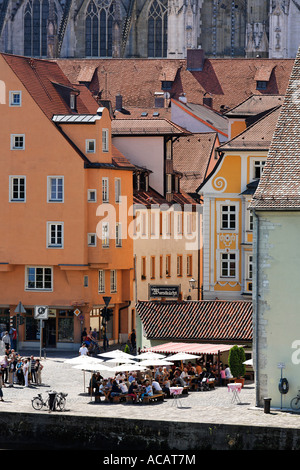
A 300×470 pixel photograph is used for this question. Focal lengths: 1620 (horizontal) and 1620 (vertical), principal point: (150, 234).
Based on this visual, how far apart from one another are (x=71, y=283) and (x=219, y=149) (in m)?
9.05

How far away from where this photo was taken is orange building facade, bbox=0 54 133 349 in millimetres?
73312

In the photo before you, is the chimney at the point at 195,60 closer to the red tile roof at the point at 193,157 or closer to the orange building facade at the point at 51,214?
the red tile roof at the point at 193,157

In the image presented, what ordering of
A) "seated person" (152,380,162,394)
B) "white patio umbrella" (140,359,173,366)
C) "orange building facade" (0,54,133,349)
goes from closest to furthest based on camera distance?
"seated person" (152,380,162,394)
"white patio umbrella" (140,359,173,366)
"orange building facade" (0,54,133,349)

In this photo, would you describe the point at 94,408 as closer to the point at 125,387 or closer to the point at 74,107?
the point at 125,387

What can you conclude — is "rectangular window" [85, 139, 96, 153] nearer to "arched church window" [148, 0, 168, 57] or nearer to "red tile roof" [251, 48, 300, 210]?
"red tile roof" [251, 48, 300, 210]

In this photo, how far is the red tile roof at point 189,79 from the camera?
4441 inches

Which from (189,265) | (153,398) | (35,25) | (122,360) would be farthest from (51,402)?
(35,25)

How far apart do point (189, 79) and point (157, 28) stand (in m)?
21.7

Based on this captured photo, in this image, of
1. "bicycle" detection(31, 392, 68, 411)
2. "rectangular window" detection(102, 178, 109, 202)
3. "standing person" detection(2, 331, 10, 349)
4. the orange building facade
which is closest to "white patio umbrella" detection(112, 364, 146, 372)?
"bicycle" detection(31, 392, 68, 411)

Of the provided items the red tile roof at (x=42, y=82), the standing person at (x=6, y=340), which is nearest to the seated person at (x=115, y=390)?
the standing person at (x=6, y=340)

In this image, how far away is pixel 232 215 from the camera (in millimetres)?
73938

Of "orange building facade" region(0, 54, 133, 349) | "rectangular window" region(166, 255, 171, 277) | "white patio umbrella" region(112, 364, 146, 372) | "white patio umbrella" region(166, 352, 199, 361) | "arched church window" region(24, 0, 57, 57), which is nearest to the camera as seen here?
"white patio umbrella" region(112, 364, 146, 372)

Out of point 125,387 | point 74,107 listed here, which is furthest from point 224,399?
point 74,107

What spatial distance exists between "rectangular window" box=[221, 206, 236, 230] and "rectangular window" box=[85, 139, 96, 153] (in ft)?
21.4
